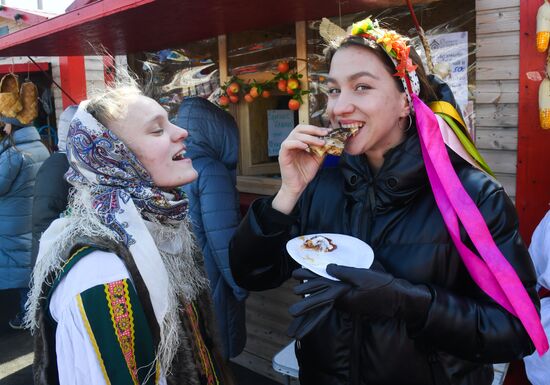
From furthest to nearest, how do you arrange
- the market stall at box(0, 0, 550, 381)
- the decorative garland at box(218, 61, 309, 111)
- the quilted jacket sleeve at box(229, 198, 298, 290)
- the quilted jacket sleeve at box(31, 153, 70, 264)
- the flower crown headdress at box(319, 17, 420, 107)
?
the decorative garland at box(218, 61, 309, 111)
the quilted jacket sleeve at box(31, 153, 70, 264)
the market stall at box(0, 0, 550, 381)
the quilted jacket sleeve at box(229, 198, 298, 290)
the flower crown headdress at box(319, 17, 420, 107)

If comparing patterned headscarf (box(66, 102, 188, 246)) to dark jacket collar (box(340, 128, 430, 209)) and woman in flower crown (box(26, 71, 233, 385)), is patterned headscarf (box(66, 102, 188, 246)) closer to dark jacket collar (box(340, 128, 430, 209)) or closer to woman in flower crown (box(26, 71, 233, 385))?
woman in flower crown (box(26, 71, 233, 385))

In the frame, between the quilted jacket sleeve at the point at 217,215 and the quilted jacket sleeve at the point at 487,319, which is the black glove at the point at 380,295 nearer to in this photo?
the quilted jacket sleeve at the point at 487,319

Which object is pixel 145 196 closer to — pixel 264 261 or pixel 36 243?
pixel 264 261

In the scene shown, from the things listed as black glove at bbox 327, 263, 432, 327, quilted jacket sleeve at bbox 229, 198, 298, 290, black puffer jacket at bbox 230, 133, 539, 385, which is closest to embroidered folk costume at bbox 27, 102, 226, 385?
quilted jacket sleeve at bbox 229, 198, 298, 290

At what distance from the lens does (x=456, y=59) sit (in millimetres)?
3168

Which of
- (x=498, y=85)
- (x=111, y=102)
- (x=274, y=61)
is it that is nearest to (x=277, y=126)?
(x=274, y=61)

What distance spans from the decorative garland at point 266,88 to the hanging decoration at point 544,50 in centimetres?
180

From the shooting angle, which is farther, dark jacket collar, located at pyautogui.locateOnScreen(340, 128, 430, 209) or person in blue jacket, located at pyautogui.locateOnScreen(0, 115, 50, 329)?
person in blue jacket, located at pyautogui.locateOnScreen(0, 115, 50, 329)

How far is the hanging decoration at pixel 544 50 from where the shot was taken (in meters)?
2.61

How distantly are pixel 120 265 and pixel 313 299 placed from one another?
2.05ft

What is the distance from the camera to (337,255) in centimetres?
151

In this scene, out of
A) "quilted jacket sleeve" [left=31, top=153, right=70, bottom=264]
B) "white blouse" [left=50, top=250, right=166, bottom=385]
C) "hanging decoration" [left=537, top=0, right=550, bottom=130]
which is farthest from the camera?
"quilted jacket sleeve" [left=31, top=153, right=70, bottom=264]

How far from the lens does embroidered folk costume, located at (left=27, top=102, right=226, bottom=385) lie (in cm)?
132

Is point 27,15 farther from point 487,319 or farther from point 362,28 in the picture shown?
point 487,319
